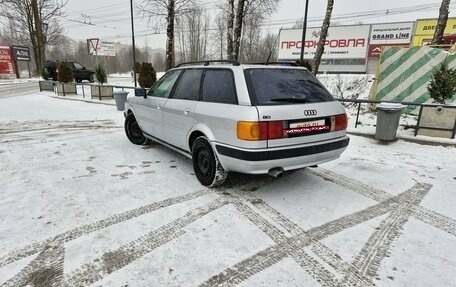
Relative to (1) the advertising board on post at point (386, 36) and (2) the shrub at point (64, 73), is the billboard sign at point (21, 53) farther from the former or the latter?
(1) the advertising board on post at point (386, 36)

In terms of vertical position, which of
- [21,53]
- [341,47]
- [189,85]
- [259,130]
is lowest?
[259,130]

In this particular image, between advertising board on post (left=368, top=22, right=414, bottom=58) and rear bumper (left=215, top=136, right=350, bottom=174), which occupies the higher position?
advertising board on post (left=368, top=22, right=414, bottom=58)

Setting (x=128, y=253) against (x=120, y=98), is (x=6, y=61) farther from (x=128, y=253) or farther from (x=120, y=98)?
(x=128, y=253)

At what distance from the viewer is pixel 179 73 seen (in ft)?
15.6

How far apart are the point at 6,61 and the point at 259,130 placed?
1520 inches

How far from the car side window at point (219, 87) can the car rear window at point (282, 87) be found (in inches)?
9.3

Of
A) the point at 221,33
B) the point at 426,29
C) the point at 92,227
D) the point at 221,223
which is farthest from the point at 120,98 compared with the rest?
the point at 221,33

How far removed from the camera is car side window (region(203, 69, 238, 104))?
11.7 feet

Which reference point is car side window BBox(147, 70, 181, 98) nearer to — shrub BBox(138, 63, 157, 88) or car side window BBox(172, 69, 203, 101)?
car side window BBox(172, 69, 203, 101)

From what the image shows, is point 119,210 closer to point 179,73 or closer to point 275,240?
point 275,240

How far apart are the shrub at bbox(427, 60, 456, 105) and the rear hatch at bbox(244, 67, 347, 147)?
4436 mm

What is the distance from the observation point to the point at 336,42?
101ft

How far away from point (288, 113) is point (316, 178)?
157 centimetres

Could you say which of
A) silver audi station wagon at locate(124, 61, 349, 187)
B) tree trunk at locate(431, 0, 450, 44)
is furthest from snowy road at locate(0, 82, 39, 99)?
tree trunk at locate(431, 0, 450, 44)
